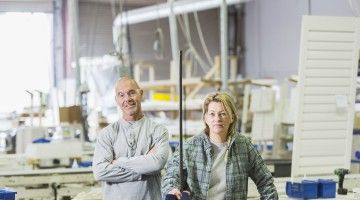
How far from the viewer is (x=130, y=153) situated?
3.22 meters

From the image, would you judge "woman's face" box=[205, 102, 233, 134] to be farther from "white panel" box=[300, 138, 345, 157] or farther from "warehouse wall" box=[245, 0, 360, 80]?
"warehouse wall" box=[245, 0, 360, 80]

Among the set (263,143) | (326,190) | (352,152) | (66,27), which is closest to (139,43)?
(66,27)

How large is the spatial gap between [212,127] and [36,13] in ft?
36.9

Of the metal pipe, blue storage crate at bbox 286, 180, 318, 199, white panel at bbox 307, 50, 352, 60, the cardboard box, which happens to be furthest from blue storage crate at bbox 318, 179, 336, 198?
the metal pipe

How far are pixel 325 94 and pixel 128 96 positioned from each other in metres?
2.05

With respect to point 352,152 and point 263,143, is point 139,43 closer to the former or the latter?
point 263,143

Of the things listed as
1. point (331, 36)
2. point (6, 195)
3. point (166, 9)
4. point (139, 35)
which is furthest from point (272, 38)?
point (6, 195)

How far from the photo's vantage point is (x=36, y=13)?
13.4m

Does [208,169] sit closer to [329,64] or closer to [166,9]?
[329,64]

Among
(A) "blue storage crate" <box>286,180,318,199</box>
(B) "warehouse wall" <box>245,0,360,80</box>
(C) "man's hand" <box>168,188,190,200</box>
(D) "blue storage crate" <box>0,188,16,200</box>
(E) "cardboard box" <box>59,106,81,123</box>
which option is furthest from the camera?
(B) "warehouse wall" <box>245,0,360,80</box>

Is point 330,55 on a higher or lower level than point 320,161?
higher

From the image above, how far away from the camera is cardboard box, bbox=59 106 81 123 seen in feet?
22.8

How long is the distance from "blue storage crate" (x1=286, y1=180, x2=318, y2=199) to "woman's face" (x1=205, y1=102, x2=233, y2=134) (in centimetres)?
118

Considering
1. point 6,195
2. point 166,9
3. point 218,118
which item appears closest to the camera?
point 218,118
